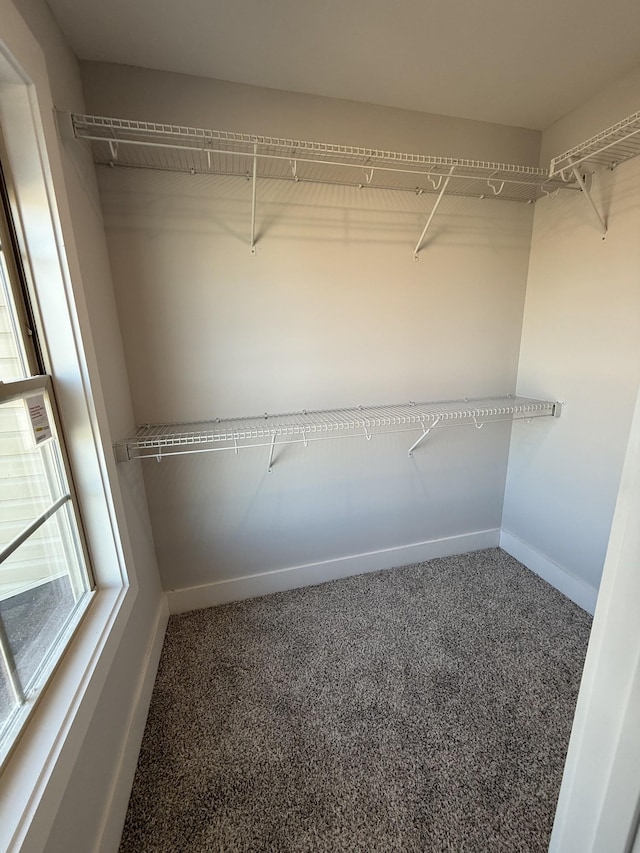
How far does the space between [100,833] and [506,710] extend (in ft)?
4.45

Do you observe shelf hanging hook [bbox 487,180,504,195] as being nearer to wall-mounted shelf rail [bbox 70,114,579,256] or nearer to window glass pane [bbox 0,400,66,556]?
wall-mounted shelf rail [bbox 70,114,579,256]

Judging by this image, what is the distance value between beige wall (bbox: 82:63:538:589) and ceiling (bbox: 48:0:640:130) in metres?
0.10

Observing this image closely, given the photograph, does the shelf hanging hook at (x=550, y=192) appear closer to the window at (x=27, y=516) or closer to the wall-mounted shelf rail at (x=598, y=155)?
the wall-mounted shelf rail at (x=598, y=155)

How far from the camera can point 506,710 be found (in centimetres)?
136

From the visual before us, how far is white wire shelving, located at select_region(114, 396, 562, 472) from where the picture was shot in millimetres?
1456

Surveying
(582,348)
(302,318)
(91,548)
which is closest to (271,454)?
(302,318)

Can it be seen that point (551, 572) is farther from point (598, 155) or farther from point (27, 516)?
point (27, 516)

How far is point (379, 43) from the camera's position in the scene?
1.27 metres

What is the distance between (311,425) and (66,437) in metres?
0.90

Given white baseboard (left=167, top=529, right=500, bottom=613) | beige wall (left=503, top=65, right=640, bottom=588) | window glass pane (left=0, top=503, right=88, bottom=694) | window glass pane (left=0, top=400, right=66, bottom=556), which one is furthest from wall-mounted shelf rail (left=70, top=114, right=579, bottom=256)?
white baseboard (left=167, top=529, right=500, bottom=613)

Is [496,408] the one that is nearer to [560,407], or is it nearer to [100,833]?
[560,407]

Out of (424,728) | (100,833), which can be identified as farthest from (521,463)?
(100,833)

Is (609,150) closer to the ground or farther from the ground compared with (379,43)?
closer to the ground

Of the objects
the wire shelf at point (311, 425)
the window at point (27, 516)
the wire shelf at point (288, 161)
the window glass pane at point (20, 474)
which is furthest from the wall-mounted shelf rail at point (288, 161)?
the window glass pane at point (20, 474)
